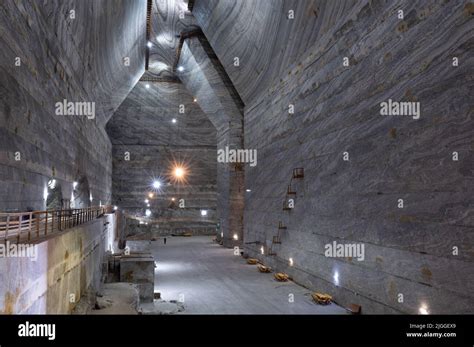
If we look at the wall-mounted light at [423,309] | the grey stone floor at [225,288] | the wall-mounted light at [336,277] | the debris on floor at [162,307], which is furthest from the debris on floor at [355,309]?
the debris on floor at [162,307]

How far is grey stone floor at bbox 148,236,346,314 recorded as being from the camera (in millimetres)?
12756

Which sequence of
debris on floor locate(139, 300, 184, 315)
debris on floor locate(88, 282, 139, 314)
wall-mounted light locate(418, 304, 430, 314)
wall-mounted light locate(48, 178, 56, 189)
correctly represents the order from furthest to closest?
wall-mounted light locate(48, 178, 56, 189) < debris on floor locate(139, 300, 184, 315) < debris on floor locate(88, 282, 139, 314) < wall-mounted light locate(418, 304, 430, 314)

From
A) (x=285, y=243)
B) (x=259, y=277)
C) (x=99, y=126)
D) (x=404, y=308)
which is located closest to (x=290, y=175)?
(x=285, y=243)

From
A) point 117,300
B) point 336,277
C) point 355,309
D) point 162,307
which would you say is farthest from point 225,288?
point 355,309

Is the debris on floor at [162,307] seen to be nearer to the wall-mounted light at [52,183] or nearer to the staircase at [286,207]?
the wall-mounted light at [52,183]

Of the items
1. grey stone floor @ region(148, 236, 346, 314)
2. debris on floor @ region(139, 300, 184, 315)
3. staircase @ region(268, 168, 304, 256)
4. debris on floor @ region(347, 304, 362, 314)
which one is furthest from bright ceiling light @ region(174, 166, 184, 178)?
debris on floor @ region(347, 304, 362, 314)

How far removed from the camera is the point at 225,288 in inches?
627

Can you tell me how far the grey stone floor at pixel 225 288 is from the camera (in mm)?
12756

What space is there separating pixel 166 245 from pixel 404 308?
2455 centimetres

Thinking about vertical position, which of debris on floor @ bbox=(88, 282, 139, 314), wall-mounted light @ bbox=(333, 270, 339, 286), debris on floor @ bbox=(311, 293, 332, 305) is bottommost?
debris on floor @ bbox=(311, 293, 332, 305)

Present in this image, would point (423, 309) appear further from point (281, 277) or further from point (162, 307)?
point (281, 277)

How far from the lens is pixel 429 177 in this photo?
891 cm

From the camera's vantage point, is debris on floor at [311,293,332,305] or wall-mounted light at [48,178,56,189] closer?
debris on floor at [311,293,332,305]

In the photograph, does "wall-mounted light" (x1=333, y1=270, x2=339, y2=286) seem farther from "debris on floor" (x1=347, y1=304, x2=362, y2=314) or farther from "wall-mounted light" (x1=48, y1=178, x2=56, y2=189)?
"wall-mounted light" (x1=48, y1=178, x2=56, y2=189)
